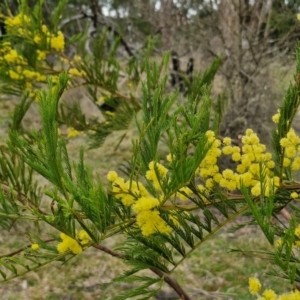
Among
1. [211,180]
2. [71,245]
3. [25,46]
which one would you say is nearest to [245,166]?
[211,180]

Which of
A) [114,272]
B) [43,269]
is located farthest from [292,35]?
[43,269]

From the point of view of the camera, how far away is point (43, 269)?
9.77 ft

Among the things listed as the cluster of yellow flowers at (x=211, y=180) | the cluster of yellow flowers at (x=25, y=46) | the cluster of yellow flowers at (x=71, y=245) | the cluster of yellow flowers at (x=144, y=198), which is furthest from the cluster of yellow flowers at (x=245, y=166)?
the cluster of yellow flowers at (x=25, y=46)

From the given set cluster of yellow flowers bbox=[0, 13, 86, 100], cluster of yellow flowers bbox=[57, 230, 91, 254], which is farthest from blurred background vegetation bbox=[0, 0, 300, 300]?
cluster of yellow flowers bbox=[57, 230, 91, 254]

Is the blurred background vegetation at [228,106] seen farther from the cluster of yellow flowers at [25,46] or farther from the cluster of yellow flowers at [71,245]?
the cluster of yellow flowers at [71,245]

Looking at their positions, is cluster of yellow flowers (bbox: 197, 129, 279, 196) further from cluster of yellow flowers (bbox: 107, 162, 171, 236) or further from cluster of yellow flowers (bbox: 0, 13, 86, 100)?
cluster of yellow flowers (bbox: 0, 13, 86, 100)

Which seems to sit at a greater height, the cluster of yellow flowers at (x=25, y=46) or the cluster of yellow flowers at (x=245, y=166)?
the cluster of yellow flowers at (x=25, y=46)

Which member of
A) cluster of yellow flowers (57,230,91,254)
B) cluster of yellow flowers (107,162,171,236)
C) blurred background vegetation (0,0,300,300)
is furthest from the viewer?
blurred background vegetation (0,0,300,300)

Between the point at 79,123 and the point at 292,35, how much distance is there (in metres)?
2.11

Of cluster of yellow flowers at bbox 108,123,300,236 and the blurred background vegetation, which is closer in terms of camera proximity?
cluster of yellow flowers at bbox 108,123,300,236

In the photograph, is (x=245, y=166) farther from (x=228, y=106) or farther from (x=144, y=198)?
(x=228, y=106)

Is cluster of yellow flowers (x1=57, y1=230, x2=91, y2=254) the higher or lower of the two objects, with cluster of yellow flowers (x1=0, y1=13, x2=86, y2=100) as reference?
lower

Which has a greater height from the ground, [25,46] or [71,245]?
[25,46]

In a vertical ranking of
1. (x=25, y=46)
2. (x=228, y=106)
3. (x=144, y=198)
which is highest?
(x=25, y=46)
